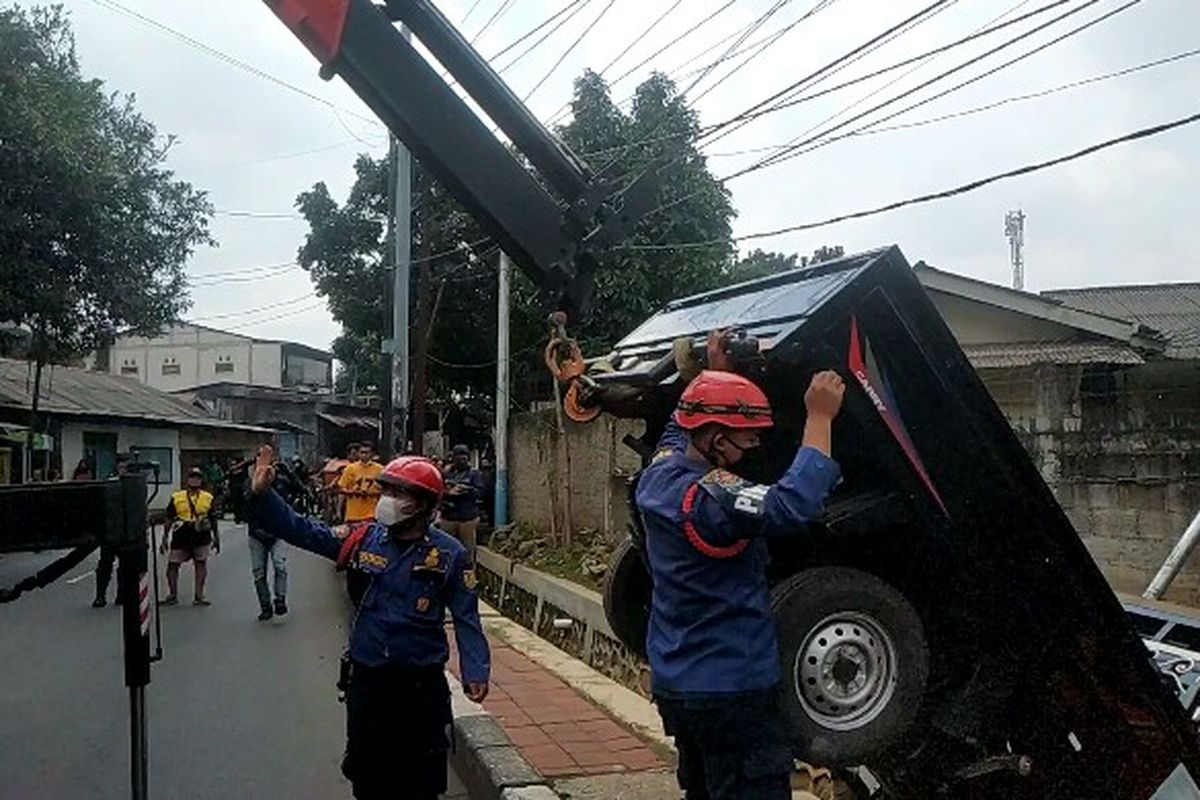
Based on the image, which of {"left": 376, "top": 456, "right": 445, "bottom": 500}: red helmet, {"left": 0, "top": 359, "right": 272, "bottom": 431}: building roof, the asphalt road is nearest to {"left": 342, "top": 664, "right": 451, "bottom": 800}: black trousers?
{"left": 376, "top": 456, "right": 445, "bottom": 500}: red helmet

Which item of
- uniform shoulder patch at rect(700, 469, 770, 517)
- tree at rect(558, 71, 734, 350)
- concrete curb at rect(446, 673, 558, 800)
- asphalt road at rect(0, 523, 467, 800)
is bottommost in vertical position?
asphalt road at rect(0, 523, 467, 800)

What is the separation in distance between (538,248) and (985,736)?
2561 mm

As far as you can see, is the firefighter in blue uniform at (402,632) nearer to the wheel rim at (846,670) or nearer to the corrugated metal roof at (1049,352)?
the wheel rim at (846,670)

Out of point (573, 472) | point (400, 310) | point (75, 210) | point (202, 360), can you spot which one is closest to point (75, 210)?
point (75, 210)

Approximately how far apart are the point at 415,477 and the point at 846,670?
5.67ft

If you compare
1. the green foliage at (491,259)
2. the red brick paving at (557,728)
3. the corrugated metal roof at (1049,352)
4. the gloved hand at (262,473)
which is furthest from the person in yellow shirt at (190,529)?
the gloved hand at (262,473)

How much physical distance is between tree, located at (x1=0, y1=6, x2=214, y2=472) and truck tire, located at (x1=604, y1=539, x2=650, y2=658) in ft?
51.0

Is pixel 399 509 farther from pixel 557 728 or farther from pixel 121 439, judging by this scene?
pixel 121 439

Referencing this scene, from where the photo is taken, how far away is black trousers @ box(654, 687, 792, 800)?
3.28m

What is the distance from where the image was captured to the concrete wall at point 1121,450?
31.1 ft

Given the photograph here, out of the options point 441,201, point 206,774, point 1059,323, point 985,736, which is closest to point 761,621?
point 985,736

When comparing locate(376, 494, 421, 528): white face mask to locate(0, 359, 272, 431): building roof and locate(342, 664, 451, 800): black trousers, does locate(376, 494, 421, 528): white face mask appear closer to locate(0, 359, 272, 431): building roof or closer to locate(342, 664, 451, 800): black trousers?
locate(342, 664, 451, 800): black trousers

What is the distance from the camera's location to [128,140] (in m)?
22.5

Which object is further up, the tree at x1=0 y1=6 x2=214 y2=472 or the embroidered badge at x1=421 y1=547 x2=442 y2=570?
the tree at x1=0 y1=6 x2=214 y2=472
